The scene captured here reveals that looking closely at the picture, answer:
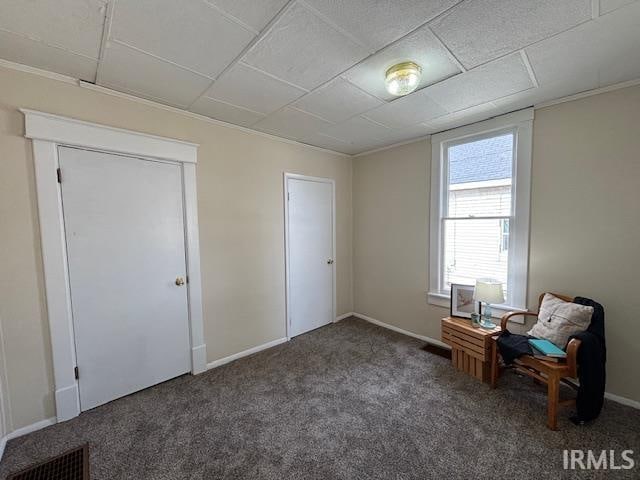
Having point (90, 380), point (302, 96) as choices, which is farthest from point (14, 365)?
point (302, 96)

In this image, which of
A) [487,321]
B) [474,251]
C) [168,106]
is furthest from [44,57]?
[487,321]

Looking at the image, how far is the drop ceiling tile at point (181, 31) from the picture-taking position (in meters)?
1.26

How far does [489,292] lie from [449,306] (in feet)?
2.32

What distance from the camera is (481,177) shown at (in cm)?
276

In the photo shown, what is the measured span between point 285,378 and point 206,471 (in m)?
1.00

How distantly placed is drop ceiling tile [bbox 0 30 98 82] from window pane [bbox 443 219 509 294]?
3422mm

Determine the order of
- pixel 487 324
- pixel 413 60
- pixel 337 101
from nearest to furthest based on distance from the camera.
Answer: pixel 413 60 < pixel 337 101 < pixel 487 324

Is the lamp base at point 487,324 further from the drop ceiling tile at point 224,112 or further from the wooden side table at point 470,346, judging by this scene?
the drop ceiling tile at point 224,112

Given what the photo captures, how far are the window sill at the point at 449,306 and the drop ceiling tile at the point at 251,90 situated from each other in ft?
8.45

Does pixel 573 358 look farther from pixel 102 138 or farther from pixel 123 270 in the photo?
pixel 102 138

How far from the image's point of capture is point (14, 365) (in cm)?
179

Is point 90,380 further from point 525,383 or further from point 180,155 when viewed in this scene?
point 525,383

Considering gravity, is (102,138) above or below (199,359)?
above

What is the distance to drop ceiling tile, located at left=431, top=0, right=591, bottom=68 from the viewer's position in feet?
4.11
